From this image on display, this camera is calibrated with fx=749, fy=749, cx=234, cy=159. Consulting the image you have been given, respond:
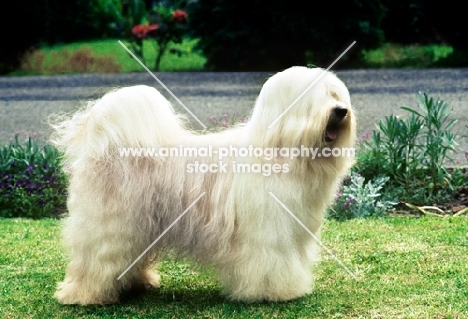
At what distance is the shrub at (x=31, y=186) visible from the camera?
21.5 feet

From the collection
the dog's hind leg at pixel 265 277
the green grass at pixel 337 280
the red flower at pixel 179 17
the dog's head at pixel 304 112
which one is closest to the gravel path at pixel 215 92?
the red flower at pixel 179 17

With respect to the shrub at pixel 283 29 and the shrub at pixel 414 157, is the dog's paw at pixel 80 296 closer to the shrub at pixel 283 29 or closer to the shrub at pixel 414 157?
the shrub at pixel 414 157

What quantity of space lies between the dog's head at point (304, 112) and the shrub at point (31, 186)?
3.08m

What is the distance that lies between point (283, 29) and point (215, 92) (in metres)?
2.26

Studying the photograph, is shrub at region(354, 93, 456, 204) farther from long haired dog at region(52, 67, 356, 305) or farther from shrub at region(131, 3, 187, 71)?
shrub at region(131, 3, 187, 71)

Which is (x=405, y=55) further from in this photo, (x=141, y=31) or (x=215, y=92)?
(x=141, y=31)

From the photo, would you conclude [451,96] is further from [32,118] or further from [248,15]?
[32,118]

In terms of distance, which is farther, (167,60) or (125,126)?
(167,60)

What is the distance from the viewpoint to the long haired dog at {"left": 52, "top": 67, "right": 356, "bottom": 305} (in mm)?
3947

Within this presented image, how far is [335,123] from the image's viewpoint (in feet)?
12.6

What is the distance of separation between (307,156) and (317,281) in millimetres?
1073

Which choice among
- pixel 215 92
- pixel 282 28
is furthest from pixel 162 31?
pixel 215 92

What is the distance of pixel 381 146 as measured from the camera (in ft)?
21.5

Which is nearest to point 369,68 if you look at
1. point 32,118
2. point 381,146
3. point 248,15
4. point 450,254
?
point 248,15
